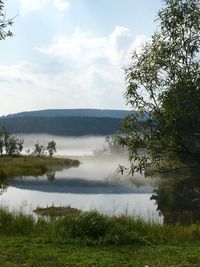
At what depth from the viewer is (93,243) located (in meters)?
14.9

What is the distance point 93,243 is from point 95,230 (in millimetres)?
908

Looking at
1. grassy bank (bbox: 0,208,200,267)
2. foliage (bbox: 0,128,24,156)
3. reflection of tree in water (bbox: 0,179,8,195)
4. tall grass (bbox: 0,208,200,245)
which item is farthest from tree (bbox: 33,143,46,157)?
grassy bank (bbox: 0,208,200,267)

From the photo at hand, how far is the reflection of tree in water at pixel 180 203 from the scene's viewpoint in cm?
3385

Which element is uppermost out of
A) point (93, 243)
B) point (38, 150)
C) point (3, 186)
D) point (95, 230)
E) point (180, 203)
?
point (38, 150)

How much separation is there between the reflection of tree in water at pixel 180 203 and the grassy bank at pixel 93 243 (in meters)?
12.6

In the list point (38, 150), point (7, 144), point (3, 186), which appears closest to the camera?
point (3, 186)

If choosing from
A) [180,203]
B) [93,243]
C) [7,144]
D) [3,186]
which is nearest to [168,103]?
[93,243]

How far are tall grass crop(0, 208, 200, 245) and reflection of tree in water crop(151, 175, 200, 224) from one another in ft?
37.0

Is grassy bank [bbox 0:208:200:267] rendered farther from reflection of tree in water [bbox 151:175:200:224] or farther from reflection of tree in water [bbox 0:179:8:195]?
reflection of tree in water [bbox 0:179:8:195]

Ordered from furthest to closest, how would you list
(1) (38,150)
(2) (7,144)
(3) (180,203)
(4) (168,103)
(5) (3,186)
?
(1) (38,150), (2) (7,144), (5) (3,186), (3) (180,203), (4) (168,103)

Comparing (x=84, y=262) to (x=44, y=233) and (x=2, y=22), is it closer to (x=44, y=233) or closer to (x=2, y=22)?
(x=44, y=233)

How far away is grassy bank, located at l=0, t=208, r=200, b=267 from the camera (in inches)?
491

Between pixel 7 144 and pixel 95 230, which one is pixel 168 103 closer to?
pixel 95 230

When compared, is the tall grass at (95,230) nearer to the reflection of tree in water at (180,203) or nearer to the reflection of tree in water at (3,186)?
the reflection of tree in water at (180,203)
